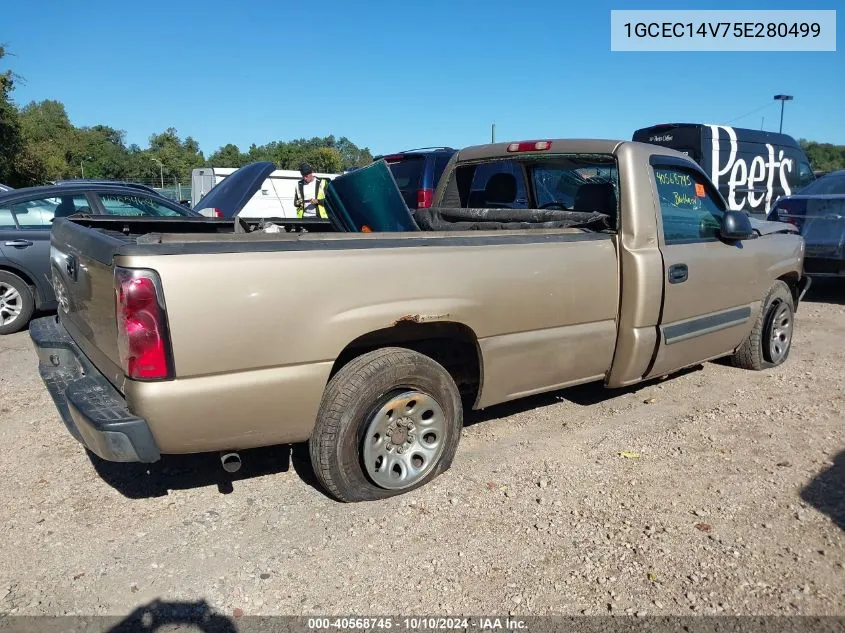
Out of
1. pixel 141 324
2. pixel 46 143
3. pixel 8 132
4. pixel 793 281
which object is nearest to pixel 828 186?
pixel 793 281

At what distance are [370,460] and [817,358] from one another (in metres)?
4.84

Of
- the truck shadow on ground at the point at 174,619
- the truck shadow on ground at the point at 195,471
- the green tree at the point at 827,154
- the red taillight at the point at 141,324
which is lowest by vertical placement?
the truck shadow on ground at the point at 174,619

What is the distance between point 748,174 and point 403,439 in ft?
37.6

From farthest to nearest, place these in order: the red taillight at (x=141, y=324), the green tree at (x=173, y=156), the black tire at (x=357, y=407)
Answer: the green tree at (x=173, y=156)
the black tire at (x=357, y=407)
the red taillight at (x=141, y=324)

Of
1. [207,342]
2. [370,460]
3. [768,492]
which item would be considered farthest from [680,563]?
[207,342]

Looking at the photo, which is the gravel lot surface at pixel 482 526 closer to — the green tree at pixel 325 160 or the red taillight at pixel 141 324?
the red taillight at pixel 141 324

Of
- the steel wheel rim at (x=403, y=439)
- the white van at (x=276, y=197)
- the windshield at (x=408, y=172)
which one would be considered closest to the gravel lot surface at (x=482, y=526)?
the steel wheel rim at (x=403, y=439)

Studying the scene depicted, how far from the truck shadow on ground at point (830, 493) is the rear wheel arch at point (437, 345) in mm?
1828

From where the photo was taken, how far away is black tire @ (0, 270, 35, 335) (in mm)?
6703

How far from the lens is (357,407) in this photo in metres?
3.04

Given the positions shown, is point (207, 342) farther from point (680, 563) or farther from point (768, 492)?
point (768, 492)

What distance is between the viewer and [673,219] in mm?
4254

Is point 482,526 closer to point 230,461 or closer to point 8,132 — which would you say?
point 230,461

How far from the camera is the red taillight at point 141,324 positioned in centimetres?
248
